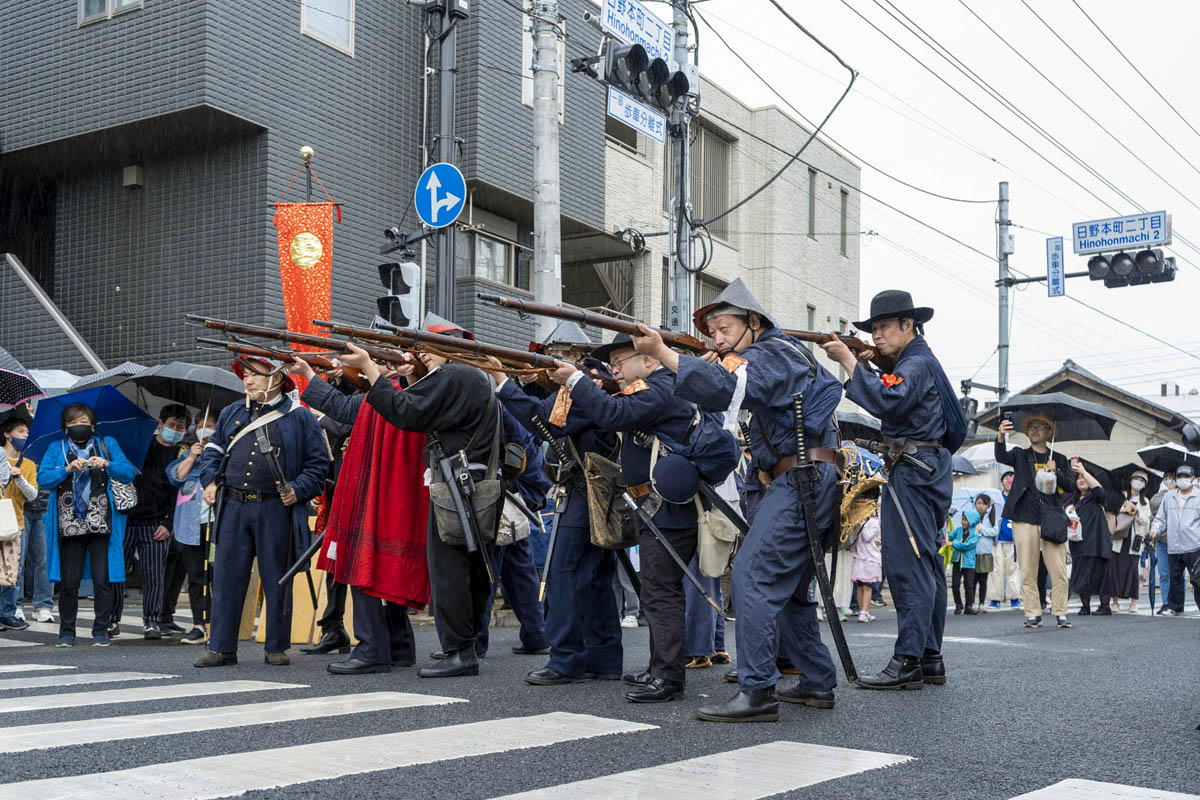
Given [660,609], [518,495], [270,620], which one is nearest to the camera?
[660,609]

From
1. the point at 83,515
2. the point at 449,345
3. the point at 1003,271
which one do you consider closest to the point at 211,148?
the point at 83,515

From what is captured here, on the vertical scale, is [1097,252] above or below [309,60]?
below

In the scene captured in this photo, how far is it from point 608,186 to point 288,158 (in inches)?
296

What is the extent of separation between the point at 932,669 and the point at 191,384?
23.1 feet

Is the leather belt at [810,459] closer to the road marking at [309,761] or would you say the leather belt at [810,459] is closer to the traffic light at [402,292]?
the road marking at [309,761]

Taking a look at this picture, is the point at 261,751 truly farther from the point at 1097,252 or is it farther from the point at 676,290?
the point at 1097,252

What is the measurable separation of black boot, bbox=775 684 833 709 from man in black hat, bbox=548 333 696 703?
0.54m

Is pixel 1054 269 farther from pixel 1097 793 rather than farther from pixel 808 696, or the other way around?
pixel 1097 793

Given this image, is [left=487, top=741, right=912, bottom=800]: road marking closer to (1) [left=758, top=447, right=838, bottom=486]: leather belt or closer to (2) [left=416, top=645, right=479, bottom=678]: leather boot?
(1) [left=758, top=447, right=838, bottom=486]: leather belt

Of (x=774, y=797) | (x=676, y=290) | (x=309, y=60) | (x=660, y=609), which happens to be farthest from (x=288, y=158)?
(x=774, y=797)

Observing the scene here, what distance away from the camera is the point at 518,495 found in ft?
29.4

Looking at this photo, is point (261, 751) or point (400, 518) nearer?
point (261, 751)

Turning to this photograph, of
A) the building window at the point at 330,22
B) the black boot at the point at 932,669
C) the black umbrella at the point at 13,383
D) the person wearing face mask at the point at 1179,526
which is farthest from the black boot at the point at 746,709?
the building window at the point at 330,22

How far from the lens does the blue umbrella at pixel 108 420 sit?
34.8 feet
